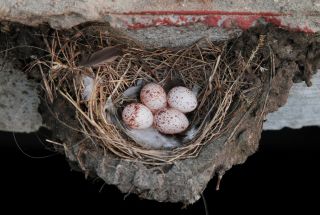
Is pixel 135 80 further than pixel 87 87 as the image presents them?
Yes

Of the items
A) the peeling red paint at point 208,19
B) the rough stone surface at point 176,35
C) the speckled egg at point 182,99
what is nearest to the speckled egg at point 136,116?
the speckled egg at point 182,99

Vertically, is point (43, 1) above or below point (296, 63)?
above

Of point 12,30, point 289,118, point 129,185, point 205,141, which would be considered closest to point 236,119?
point 205,141

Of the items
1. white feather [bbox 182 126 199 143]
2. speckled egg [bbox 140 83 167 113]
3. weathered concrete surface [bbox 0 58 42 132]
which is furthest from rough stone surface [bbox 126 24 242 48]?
weathered concrete surface [bbox 0 58 42 132]

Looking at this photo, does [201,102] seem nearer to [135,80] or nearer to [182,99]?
[182,99]

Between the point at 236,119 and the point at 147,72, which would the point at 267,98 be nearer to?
the point at 236,119

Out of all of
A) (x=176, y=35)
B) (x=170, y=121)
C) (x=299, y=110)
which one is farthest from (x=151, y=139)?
(x=299, y=110)

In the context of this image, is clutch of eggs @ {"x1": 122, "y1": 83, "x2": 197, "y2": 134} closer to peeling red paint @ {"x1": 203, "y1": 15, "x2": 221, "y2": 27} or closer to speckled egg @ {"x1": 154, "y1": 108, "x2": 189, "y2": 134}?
speckled egg @ {"x1": 154, "y1": 108, "x2": 189, "y2": 134}
